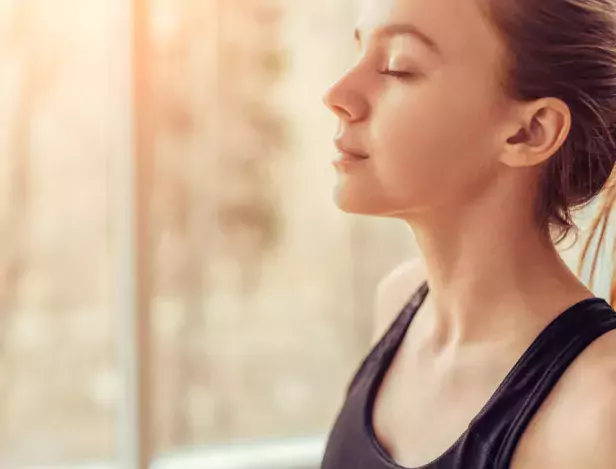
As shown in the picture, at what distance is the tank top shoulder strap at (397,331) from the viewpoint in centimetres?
90

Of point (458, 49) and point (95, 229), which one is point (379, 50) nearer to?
point (458, 49)

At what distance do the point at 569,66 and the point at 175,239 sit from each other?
32.2 inches

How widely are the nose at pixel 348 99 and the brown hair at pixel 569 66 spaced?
15cm

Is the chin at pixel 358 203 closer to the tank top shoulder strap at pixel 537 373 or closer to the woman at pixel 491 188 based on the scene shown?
the woman at pixel 491 188

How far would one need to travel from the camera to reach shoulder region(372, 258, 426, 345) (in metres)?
0.98

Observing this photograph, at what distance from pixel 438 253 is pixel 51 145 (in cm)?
78

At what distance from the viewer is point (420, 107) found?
28.0 inches

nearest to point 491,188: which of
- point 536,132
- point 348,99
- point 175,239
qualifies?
point 536,132

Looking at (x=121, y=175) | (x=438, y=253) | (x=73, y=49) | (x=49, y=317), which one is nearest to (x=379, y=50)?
(x=438, y=253)

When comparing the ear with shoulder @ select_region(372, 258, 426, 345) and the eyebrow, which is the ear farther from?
shoulder @ select_region(372, 258, 426, 345)

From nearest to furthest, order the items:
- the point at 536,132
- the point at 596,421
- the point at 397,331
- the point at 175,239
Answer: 1. the point at 596,421
2. the point at 536,132
3. the point at 397,331
4. the point at 175,239

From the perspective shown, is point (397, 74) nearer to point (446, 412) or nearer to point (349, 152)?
point (349, 152)

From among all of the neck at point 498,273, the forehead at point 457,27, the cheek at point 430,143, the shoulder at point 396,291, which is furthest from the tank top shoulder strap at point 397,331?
the forehead at point 457,27

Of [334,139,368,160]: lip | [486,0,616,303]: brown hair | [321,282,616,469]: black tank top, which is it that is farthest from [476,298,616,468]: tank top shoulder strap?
[334,139,368,160]: lip
